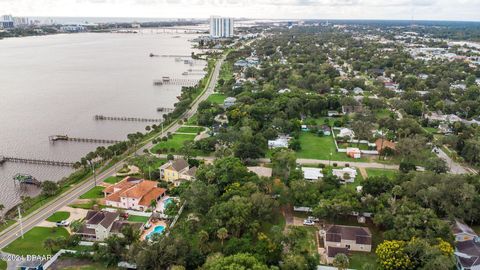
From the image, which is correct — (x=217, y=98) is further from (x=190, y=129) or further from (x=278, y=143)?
(x=278, y=143)

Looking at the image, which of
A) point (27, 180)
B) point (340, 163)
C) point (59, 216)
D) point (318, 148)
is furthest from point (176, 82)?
point (59, 216)

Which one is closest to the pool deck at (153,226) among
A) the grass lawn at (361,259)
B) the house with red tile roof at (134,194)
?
the house with red tile roof at (134,194)

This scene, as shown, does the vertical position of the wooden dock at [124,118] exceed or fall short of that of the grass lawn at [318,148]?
it exceeds it

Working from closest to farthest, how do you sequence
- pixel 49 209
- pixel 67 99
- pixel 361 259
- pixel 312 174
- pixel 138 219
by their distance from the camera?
pixel 361 259, pixel 138 219, pixel 49 209, pixel 312 174, pixel 67 99

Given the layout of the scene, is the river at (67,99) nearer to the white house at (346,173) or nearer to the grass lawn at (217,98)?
the grass lawn at (217,98)

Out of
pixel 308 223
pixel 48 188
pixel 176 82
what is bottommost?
pixel 308 223

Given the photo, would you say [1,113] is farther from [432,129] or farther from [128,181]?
[432,129]

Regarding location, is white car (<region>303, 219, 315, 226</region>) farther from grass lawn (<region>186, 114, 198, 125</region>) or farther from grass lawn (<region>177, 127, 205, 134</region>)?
grass lawn (<region>186, 114, 198, 125</region>)
